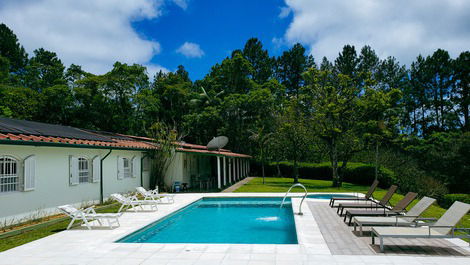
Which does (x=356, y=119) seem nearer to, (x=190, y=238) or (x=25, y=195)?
(x=190, y=238)

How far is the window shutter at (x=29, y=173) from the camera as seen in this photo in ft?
33.0

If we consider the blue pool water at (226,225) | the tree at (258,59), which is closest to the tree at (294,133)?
the blue pool water at (226,225)

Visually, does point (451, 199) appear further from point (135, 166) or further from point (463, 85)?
point (463, 85)

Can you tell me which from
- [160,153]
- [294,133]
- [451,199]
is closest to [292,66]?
[294,133]

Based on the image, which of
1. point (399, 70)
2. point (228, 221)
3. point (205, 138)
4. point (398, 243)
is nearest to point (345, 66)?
point (399, 70)

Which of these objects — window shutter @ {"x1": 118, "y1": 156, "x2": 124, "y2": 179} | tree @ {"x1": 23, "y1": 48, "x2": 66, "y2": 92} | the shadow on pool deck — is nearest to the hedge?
window shutter @ {"x1": 118, "y1": 156, "x2": 124, "y2": 179}

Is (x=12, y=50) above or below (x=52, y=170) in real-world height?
above

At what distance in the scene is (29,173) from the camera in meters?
10.2

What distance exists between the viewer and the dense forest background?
83.5 ft

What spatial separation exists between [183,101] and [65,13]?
2263cm

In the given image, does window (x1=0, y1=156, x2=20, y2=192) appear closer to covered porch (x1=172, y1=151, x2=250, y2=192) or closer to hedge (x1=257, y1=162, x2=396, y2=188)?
covered porch (x1=172, y1=151, x2=250, y2=192)

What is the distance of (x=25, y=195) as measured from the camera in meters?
10.1

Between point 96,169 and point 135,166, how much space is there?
13.0 ft

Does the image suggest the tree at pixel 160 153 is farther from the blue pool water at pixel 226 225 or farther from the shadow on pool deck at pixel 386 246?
the shadow on pool deck at pixel 386 246
